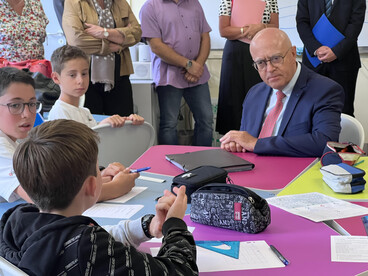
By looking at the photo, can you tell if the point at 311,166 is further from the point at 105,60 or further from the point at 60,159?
the point at 105,60

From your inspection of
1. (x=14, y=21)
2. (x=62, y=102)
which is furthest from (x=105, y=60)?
(x=62, y=102)

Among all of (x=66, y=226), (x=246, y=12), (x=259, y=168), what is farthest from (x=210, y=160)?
(x=246, y=12)

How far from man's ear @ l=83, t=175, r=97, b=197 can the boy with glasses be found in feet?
1.73

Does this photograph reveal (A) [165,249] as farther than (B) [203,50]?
No

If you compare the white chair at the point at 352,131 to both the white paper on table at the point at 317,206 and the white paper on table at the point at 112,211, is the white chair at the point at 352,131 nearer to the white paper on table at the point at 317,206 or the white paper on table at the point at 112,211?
the white paper on table at the point at 317,206

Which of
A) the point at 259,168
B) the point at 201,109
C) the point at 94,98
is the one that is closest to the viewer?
the point at 259,168

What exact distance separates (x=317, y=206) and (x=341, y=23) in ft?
8.53

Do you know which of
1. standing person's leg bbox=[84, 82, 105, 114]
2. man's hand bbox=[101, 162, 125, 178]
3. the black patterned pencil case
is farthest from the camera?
standing person's leg bbox=[84, 82, 105, 114]

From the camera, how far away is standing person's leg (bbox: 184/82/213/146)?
3.91 m

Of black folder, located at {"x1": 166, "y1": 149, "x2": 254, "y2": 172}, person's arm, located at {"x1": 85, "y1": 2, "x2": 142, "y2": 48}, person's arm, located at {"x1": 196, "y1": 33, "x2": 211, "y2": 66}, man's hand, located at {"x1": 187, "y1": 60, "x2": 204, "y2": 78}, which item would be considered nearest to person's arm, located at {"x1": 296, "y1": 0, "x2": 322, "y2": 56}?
person's arm, located at {"x1": 196, "y1": 33, "x2": 211, "y2": 66}

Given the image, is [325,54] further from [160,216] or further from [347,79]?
[160,216]

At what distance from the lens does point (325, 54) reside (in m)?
3.51

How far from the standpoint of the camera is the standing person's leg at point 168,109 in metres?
3.82

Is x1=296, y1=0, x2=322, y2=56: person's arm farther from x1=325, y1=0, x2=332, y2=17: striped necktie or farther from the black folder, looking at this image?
the black folder
